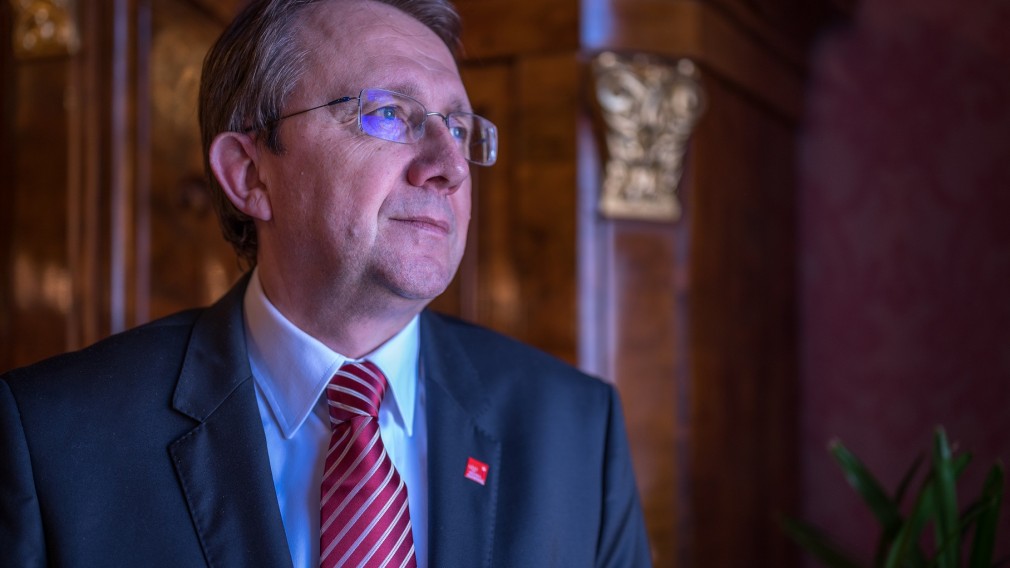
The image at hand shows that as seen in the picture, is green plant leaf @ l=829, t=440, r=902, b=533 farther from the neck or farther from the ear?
the ear

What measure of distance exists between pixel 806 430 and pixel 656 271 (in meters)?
1.08

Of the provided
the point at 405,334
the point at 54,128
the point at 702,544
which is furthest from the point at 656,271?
the point at 54,128

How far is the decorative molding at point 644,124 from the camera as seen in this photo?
2379 millimetres

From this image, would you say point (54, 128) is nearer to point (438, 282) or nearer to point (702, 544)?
point (438, 282)

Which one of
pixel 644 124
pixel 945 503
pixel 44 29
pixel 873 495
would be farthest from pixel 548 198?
pixel 44 29

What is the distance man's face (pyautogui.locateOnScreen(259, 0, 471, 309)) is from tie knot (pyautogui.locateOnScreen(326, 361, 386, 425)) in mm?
107

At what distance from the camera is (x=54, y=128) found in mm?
2178

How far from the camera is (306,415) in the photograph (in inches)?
50.4

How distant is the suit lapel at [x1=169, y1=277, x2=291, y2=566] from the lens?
1.15 m

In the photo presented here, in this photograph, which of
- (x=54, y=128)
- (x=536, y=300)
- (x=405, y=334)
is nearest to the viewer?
(x=405, y=334)

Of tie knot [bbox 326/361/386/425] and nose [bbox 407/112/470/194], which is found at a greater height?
nose [bbox 407/112/470/194]

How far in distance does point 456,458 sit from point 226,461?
0.33 metres

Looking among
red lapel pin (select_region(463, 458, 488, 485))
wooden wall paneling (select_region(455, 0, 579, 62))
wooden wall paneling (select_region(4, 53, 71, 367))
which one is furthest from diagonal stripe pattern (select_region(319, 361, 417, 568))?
wooden wall paneling (select_region(455, 0, 579, 62))

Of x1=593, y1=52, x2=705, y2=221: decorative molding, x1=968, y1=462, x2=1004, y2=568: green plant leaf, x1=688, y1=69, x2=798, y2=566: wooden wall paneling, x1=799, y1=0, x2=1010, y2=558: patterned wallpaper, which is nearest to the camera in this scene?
x1=968, y1=462, x2=1004, y2=568: green plant leaf
